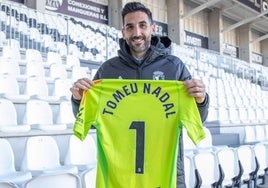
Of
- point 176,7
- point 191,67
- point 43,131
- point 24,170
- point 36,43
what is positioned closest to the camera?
point 24,170

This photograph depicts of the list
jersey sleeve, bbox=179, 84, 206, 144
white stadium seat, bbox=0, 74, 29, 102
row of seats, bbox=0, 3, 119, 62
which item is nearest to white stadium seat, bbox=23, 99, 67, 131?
white stadium seat, bbox=0, 74, 29, 102

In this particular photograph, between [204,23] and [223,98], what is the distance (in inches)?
531

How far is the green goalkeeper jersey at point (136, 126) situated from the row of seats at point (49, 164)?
46 centimetres

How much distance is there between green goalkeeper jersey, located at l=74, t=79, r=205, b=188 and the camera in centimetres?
188

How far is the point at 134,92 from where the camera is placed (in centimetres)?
193

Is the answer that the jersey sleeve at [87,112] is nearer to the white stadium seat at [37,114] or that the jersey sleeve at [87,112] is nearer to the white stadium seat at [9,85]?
the white stadium seat at [37,114]

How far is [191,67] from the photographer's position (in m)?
10.7

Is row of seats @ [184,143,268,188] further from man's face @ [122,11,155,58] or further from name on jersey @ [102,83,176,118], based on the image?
man's face @ [122,11,155,58]

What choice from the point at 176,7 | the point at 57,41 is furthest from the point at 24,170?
the point at 176,7

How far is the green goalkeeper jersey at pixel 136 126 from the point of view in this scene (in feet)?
6.15

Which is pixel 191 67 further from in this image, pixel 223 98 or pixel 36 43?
pixel 36 43

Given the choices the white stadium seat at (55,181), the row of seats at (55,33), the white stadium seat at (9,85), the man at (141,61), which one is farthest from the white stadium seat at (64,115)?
the row of seats at (55,33)

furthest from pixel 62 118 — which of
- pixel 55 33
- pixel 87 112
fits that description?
pixel 55 33

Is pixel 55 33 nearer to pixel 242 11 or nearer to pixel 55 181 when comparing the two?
pixel 55 181
